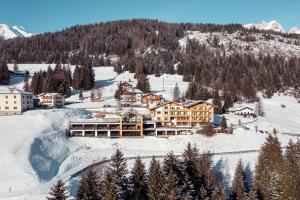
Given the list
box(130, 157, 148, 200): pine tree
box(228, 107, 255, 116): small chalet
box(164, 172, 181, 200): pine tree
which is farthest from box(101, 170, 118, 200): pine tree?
box(228, 107, 255, 116): small chalet

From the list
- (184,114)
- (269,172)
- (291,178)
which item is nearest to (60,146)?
(184,114)

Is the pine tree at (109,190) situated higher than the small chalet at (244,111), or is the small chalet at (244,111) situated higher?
the small chalet at (244,111)

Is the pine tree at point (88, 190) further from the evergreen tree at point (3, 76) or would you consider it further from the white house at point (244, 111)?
the evergreen tree at point (3, 76)

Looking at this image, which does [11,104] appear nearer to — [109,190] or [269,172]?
[109,190]

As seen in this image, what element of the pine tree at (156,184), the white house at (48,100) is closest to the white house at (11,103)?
the white house at (48,100)

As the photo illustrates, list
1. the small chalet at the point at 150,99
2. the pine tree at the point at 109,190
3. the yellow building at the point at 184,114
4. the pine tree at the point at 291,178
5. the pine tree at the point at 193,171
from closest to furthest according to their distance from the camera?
the pine tree at the point at 109,190
the pine tree at the point at 291,178
the pine tree at the point at 193,171
the yellow building at the point at 184,114
the small chalet at the point at 150,99

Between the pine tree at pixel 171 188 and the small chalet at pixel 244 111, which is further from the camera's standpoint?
the small chalet at pixel 244 111

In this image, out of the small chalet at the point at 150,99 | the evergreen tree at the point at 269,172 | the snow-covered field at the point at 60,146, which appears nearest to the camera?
Result: the evergreen tree at the point at 269,172

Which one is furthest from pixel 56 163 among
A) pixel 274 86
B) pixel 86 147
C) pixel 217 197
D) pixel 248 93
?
pixel 274 86
